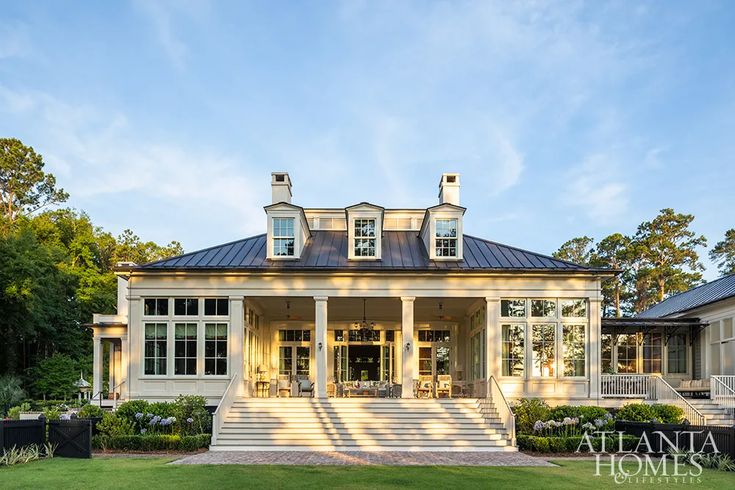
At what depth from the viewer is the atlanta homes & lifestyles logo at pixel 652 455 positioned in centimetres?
1308

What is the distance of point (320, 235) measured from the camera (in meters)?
26.3

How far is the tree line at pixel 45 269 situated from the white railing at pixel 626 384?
28.5 m

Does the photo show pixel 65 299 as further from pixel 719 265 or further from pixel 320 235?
pixel 719 265

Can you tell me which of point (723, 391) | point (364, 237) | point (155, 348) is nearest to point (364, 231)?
point (364, 237)

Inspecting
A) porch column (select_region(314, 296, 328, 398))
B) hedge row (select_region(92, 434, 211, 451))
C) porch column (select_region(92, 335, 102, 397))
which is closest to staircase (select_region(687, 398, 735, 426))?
porch column (select_region(314, 296, 328, 398))

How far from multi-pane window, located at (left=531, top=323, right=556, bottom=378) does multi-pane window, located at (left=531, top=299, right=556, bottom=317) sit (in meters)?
0.39

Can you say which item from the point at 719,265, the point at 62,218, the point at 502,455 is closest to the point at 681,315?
the point at 502,455

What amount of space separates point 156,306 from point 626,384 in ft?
50.8

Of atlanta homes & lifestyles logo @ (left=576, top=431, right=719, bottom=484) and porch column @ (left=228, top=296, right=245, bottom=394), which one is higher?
porch column @ (left=228, top=296, right=245, bottom=394)

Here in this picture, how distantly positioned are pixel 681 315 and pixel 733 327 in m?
4.05

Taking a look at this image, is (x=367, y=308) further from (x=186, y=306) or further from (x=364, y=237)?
(x=186, y=306)

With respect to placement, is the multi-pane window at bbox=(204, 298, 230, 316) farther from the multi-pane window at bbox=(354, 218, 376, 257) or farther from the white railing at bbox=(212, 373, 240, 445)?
the multi-pane window at bbox=(354, 218, 376, 257)

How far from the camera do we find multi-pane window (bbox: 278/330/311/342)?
1067 inches

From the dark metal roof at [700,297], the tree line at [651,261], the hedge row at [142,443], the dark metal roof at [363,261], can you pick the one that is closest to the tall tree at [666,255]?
the tree line at [651,261]
